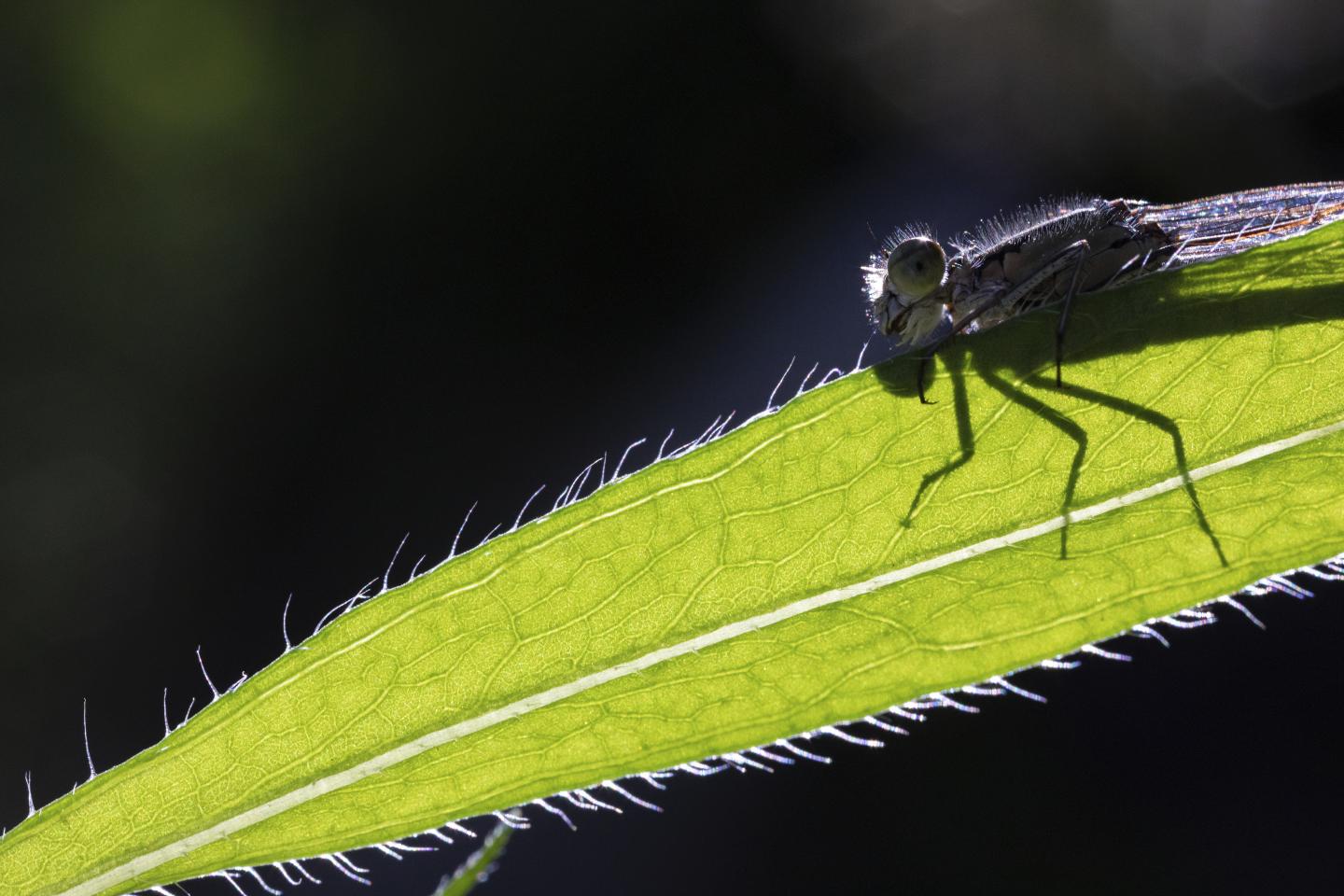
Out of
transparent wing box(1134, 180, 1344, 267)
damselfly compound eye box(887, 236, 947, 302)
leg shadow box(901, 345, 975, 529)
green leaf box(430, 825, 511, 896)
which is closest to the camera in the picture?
green leaf box(430, 825, 511, 896)

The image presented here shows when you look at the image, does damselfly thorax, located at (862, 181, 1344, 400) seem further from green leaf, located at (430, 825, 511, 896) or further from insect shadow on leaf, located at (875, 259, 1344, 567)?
green leaf, located at (430, 825, 511, 896)

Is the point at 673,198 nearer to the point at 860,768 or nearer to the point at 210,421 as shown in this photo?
the point at 210,421

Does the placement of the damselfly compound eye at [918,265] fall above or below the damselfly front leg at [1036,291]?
above

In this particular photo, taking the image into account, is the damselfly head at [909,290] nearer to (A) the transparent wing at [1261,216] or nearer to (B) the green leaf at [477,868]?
(A) the transparent wing at [1261,216]

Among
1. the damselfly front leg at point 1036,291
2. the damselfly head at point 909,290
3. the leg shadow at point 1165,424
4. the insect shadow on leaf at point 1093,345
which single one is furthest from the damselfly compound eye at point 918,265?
the leg shadow at point 1165,424

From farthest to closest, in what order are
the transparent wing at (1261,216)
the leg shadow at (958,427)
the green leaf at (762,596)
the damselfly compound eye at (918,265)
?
the damselfly compound eye at (918,265) → the transparent wing at (1261,216) → the leg shadow at (958,427) → the green leaf at (762,596)

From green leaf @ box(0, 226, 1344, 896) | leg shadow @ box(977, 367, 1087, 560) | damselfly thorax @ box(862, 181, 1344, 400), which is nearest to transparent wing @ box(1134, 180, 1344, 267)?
damselfly thorax @ box(862, 181, 1344, 400)

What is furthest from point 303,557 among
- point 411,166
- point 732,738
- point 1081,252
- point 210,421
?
point 732,738
